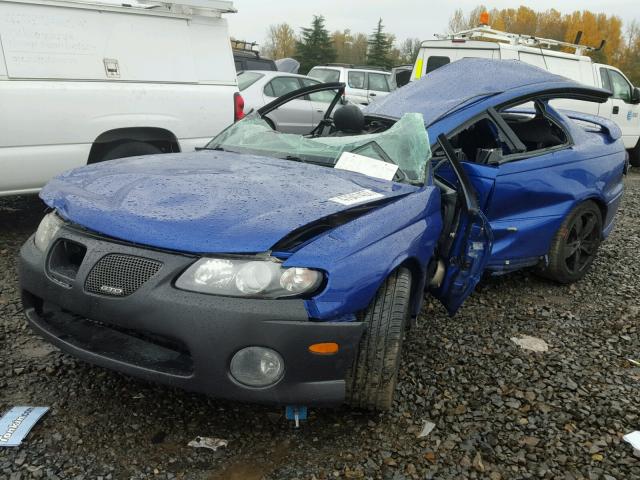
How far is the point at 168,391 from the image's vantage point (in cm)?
253

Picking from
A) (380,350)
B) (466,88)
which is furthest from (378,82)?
(380,350)

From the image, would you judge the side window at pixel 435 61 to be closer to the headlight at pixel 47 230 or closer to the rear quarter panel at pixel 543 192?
the rear quarter panel at pixel 543 192

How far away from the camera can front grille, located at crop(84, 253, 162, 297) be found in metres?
2.00

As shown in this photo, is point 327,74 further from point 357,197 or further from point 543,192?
point 357,197

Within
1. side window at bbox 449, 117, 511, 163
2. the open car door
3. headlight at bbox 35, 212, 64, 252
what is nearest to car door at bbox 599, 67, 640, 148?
A: side window at bbox 449, 117, 511, 163

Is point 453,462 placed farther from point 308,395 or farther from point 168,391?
point 168,391

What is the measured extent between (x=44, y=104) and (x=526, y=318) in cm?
406

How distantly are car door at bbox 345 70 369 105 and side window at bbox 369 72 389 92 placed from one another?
0.62 feet

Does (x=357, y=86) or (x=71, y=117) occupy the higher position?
(x=71, y=117)

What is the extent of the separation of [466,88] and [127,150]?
3087 millimetres

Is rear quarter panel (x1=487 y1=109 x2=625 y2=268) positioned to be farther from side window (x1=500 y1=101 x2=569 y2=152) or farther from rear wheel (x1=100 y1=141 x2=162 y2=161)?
rear wheel (x1=100 y1=141 x2=162 y2=161)

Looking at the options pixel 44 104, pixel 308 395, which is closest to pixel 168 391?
pixel 308 395

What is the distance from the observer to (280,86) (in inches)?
360

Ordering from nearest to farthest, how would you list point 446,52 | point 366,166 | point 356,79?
1. point 366,166
2. point 446,52
3. point 356,79
